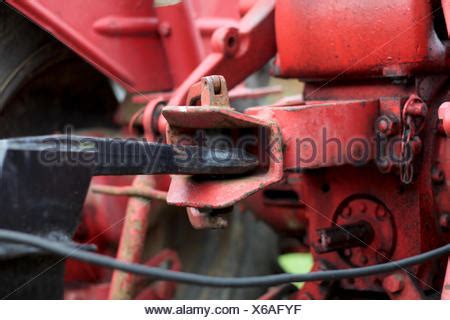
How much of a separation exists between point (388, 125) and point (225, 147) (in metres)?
0.39

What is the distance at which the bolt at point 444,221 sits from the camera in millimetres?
1795

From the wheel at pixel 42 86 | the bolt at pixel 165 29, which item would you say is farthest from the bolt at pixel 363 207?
the wheel at pixel 42 86

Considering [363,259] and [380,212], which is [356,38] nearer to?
[380,212]

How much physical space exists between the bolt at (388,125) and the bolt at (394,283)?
37 cm

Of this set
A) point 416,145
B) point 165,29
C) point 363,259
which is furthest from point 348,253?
point 165,29

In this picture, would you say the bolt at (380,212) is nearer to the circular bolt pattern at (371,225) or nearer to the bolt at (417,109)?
the circular bolt pattern at (371,225)

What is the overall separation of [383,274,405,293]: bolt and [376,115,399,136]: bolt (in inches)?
14.5

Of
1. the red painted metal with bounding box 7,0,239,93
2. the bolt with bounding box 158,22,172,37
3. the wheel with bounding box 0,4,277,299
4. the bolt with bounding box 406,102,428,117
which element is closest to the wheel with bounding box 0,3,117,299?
the wheel with bounding box 0,4,277,299

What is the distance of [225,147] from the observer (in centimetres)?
166

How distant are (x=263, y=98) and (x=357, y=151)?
3.87 feet

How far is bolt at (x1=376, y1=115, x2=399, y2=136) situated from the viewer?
171 cm

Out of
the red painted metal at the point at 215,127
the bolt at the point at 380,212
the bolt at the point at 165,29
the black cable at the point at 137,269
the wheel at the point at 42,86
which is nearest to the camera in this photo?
the black cable at the point at 137,269

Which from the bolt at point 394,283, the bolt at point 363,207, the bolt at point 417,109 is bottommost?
the bolt at point 394,283

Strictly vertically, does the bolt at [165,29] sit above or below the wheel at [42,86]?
above
